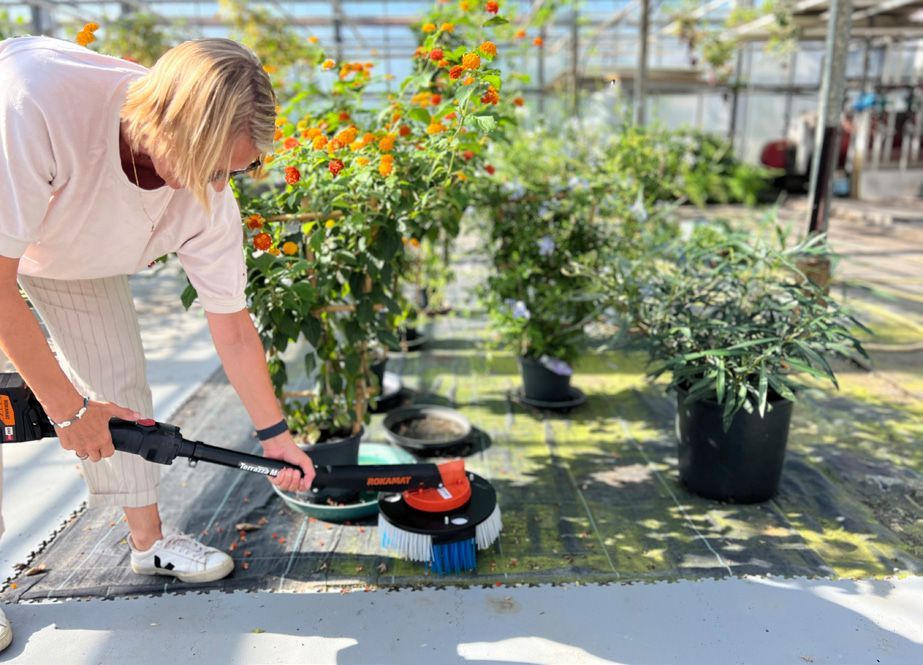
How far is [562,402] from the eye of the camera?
2834 millimetres

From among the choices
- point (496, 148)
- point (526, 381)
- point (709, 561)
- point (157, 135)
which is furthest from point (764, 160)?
point (157, 135)

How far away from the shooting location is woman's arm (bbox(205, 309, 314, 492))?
1527 millimetres

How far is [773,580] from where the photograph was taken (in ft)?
5.42

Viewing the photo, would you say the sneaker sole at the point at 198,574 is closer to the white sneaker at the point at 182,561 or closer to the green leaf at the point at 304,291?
the white sneaker at the point at 182,561

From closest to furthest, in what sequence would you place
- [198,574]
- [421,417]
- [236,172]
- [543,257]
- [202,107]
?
[202,107] → [236,172] → [198,574] → [421,417] → [543,257]

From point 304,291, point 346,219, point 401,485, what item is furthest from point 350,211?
point 401,485

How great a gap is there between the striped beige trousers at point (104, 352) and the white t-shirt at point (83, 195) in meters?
0.11

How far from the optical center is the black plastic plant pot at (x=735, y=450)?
1.95m

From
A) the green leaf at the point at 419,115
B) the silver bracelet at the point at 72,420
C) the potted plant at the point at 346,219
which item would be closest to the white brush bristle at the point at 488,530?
the potted plant at the point at 346,219

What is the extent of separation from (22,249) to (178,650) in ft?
2.93

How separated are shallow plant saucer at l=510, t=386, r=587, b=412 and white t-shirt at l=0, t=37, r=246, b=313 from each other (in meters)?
1.59

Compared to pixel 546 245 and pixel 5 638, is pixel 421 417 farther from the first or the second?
pixel 5 638

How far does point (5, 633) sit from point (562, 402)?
2.01 m

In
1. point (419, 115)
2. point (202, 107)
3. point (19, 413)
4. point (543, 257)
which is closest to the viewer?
point (202, 107)
